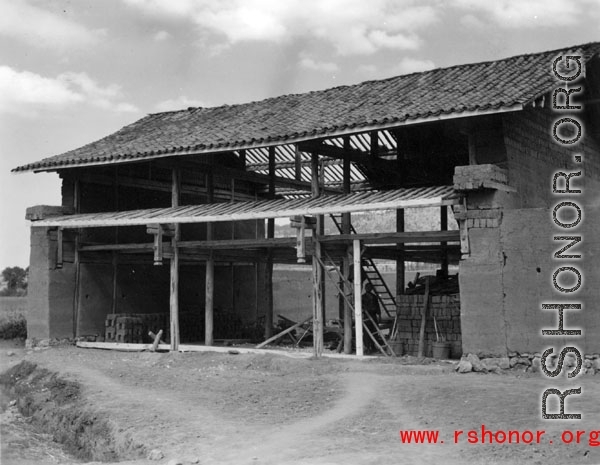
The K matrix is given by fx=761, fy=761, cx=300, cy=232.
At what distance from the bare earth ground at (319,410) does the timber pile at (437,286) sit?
8.76 feet

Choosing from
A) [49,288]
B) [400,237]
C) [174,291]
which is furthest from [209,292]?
[400,237]

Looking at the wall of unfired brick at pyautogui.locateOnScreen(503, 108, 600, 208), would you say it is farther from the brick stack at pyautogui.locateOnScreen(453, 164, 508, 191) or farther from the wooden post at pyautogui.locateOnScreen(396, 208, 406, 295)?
the wooden post at pyautogui.locateOnScreen(396, 208, 406, 295)

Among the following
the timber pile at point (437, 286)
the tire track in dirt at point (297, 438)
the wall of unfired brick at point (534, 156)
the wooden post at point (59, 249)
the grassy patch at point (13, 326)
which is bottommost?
the tire track in dirt at point (297, 438)

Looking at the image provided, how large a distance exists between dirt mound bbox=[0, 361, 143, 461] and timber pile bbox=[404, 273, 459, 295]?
6.98 meters

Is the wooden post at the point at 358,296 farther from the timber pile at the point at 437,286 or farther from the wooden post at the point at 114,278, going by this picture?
the wooden post at the point at 114,278

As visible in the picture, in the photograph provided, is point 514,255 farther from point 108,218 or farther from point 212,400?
point 108,218

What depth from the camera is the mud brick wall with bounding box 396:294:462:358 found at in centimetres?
1442

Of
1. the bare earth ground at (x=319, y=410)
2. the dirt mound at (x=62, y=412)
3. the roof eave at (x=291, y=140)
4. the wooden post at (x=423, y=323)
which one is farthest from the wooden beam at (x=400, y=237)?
the dirt mound at (x=62, y=412)

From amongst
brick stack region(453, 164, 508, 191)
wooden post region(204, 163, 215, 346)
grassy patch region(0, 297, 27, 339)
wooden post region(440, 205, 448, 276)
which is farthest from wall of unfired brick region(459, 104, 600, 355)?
grassy patch region(0, 297, 27, 339)

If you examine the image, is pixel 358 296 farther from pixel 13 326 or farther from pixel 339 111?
pixel 13 326

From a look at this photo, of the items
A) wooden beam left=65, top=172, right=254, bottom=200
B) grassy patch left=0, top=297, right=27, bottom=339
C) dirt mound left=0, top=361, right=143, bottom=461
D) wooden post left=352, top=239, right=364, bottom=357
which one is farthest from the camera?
grassy patch left=0, top=297, right=27, bottom=339

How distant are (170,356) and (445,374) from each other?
233 inches

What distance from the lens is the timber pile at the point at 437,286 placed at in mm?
15272

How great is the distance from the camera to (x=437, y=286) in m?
15.7
